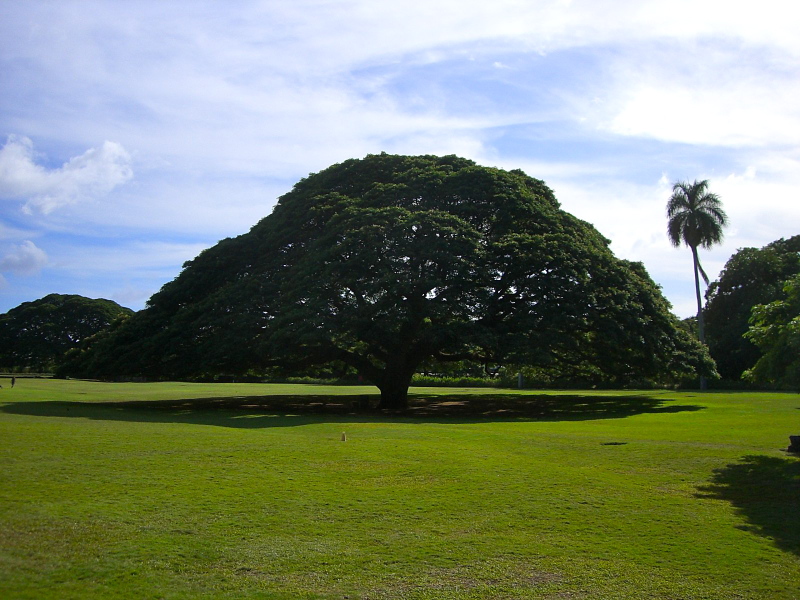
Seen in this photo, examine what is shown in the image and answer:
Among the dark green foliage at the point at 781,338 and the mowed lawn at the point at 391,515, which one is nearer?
the mowed lawn at the point at 391,515

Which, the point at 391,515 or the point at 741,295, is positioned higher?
the point at 741,295

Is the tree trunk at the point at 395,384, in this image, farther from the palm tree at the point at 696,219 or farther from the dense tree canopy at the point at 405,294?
the palm tree at the point at 696,219

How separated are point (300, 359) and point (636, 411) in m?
14.9

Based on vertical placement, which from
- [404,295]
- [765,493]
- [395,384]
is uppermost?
[404,295]

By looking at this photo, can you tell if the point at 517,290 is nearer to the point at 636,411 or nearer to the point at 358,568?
the point at 636,411

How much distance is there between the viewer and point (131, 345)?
1174 inches

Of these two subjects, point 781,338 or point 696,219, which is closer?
point 781,338

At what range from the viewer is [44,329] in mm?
87500

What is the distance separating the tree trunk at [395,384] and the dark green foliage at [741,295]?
33.6 meters

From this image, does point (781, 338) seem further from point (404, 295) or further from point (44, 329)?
point (44, 329)

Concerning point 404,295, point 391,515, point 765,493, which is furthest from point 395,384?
point 391,515

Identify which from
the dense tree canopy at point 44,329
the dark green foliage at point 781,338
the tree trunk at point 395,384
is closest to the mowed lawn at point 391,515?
the dark green foliage at point 781,338

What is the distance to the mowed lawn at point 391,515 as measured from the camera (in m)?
6.95

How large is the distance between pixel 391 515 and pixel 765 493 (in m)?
6.45
